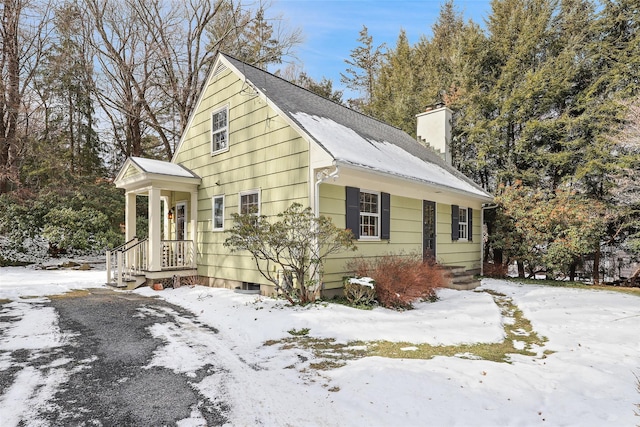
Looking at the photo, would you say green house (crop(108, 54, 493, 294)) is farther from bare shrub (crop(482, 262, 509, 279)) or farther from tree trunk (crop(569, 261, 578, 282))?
tree trunk (crop(569, 261, 578, 282))

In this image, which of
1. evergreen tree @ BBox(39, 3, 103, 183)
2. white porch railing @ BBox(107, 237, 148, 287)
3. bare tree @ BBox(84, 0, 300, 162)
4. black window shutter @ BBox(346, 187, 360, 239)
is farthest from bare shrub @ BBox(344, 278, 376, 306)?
evergreen tree @ BBox(39, 3, 103, 183)

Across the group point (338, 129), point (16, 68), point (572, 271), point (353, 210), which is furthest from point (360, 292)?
point (16, 68)

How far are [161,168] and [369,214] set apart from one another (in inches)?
247

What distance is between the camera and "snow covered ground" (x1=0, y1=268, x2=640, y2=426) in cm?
299

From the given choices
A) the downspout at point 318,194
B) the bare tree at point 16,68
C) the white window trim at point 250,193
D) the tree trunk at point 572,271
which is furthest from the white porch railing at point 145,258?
the tree trunk at point 572,271

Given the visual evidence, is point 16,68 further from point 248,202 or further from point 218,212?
point 248,202

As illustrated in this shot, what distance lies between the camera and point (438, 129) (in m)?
15.6

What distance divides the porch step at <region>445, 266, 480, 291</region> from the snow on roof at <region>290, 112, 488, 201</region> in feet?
8.21

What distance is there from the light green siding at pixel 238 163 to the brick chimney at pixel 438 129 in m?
9.40

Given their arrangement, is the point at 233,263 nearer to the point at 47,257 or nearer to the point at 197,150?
the point at 197,150

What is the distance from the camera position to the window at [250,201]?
29.2 ft

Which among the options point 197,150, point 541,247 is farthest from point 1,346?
point 541,247

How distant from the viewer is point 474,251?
45.2 ft

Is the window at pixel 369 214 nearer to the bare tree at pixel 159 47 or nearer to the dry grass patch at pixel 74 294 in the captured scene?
the dry grass patch at pixel 74 294
